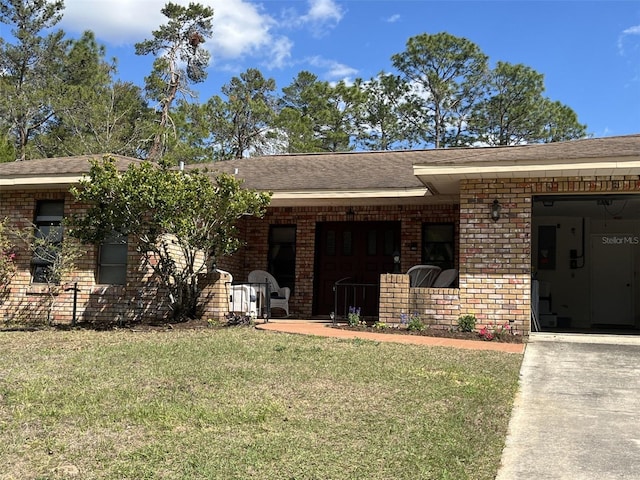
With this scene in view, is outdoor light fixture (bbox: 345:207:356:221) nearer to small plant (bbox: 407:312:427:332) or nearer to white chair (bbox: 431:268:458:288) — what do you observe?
white chair (bbox: 431:268:458:288)

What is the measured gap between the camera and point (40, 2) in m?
30.4

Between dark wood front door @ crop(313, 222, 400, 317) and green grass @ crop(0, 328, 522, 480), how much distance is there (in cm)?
554

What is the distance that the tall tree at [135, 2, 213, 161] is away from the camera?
3066cm

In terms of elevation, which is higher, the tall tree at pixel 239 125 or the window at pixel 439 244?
the tall tree at pixel 239 125

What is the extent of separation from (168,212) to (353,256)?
16.4 ft

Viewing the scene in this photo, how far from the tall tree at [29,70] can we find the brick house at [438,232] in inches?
610

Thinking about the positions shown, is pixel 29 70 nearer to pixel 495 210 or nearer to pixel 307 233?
pixel 307 233

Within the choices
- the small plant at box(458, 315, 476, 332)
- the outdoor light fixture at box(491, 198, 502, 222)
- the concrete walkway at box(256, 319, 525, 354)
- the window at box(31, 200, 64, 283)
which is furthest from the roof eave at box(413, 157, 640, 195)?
the window at box(31, 200, 64, 283)

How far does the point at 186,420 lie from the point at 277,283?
9060 mm

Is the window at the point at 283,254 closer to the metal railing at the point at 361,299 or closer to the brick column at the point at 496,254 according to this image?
the metal railing at the point at 361,299

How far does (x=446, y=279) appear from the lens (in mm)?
11344

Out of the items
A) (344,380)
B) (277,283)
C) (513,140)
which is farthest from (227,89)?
(344,380)

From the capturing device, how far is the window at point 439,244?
42.1 ft

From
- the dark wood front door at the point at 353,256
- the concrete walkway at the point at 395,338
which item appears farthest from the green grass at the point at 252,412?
the dark wood front door at the point at 353,256
